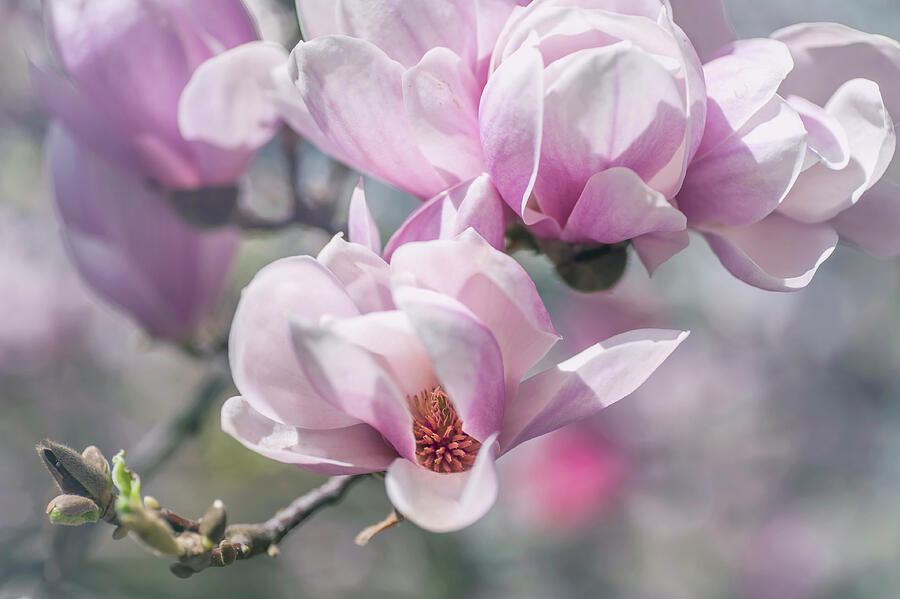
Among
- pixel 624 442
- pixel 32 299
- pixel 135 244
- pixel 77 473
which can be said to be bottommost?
pixel 624 442

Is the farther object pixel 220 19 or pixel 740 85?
pixel 220 19

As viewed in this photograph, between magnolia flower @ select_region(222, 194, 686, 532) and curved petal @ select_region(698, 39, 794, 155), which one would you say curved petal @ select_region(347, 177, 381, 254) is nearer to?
magnolia flower @ select_region(222, 194, 686, 532)

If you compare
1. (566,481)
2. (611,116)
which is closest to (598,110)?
(611,116)

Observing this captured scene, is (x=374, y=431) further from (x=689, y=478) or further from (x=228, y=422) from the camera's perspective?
(x=689, y=478)

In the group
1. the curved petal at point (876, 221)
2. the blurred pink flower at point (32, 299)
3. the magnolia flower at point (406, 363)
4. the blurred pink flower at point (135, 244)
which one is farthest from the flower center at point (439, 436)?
the blurred pink flower at point (32, 299)

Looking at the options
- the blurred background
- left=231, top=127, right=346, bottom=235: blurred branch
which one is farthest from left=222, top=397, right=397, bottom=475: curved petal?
the blurred background

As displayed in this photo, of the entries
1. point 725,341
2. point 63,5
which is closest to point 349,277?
point 63,5

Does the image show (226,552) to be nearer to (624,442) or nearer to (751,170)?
(751,170)
